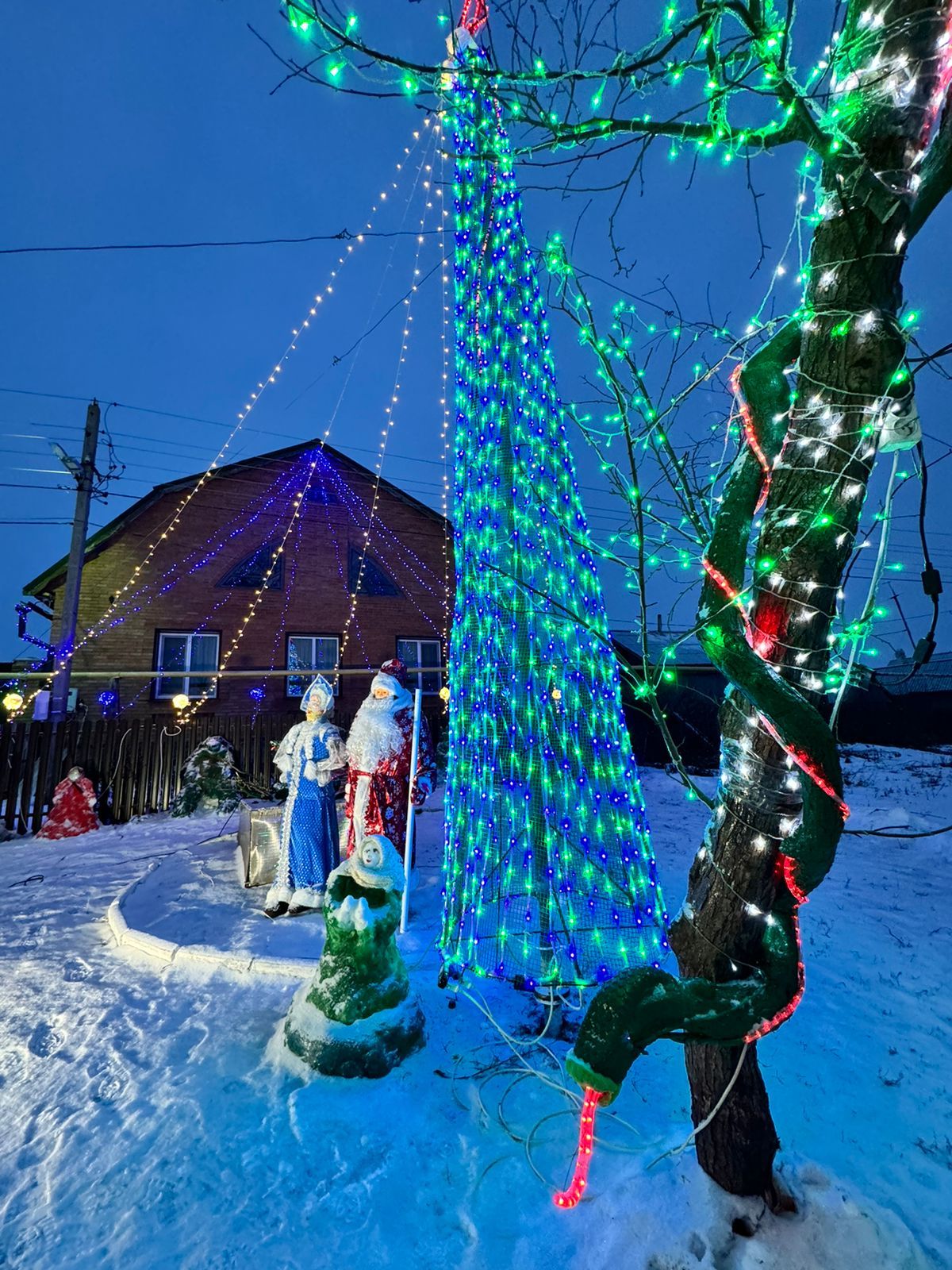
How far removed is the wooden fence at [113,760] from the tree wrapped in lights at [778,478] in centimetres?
860

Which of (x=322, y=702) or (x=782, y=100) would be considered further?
(x=322, y=702)

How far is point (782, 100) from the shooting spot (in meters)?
1.79

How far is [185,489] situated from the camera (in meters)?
13.9

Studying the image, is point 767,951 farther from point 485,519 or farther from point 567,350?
point 567,350

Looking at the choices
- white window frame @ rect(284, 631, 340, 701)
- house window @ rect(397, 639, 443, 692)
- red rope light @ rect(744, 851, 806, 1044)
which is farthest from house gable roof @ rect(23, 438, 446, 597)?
red rope light @ rect(744, 851, 806, 1044)

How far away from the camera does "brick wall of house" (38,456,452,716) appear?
13.2m

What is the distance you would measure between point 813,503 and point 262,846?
19.5 ft

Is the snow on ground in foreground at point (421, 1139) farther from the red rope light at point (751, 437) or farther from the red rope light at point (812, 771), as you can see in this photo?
the red rope light at point (751, 437)

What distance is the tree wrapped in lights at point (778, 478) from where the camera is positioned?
6.03 ft

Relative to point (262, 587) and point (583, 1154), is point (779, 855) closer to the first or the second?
point (583, 1154)

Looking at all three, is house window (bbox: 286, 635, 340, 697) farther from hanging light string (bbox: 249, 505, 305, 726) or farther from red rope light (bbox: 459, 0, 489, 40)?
red rope light (bbox: 459, 0, 489, 40)

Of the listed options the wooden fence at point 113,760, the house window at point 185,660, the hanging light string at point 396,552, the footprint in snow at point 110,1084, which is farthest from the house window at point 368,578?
the footprint in snow at point 110,1084

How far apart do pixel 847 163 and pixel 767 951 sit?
276cm

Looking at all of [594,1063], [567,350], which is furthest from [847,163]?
[567,350]
